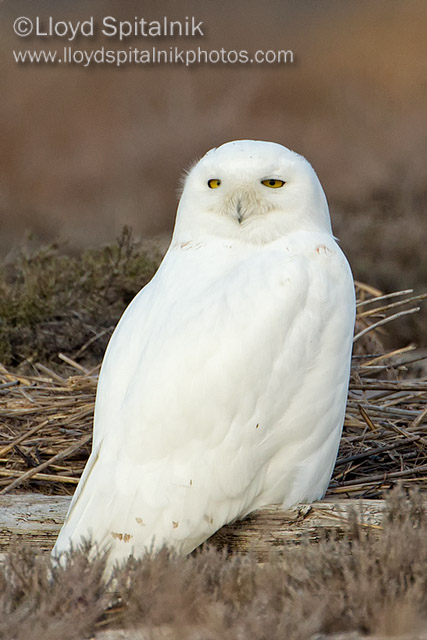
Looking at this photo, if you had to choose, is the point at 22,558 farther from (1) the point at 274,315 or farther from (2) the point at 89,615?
(1) the point at 274,315

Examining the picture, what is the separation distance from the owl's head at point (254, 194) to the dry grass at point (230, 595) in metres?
1.21

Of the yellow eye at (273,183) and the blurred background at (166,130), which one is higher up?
the blurred background at (166,130)

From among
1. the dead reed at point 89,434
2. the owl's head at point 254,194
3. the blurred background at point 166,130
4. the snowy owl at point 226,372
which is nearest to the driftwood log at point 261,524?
the snowy owl at point 226,372

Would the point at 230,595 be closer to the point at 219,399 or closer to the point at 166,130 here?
the point at 219,399

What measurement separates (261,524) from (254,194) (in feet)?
3.88

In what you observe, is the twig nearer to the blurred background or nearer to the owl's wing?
the owl's wing

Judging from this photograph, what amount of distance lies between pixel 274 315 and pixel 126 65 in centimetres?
729

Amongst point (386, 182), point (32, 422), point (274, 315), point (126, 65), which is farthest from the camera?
point (386, 182)

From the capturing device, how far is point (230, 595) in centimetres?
234

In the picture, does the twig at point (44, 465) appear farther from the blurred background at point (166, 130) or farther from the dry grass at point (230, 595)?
the blurred background at point (166, 130)

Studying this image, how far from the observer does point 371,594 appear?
2.26 metres

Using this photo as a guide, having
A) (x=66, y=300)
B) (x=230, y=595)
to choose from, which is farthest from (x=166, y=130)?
(x=230, y=595)

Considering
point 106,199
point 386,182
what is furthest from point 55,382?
point 386,182

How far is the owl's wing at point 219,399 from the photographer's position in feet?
9.16
